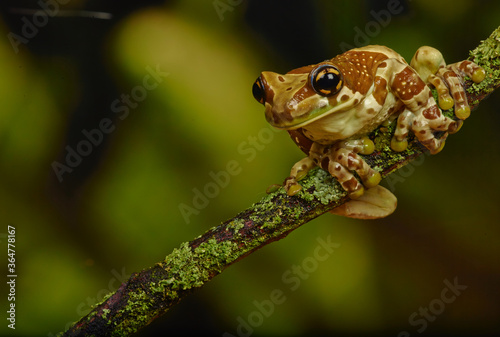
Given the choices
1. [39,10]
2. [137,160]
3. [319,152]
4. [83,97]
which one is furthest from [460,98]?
[39,10]

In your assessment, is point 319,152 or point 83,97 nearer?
point 319,152

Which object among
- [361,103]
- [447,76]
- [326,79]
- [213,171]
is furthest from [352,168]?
[213,171]

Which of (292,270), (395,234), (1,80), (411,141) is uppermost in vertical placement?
(1,80)

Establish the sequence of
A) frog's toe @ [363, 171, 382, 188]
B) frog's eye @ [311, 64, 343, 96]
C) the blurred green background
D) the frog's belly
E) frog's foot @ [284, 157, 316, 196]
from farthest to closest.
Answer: the blurred green background < frog's foot @ [284, 157, 316, 196] < frog's toe @ [363, 171, 382, 188] < the frog's belly < frog's eye @ [311, 64, 343, 96]

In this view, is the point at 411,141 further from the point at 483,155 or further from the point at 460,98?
the point at 483,155

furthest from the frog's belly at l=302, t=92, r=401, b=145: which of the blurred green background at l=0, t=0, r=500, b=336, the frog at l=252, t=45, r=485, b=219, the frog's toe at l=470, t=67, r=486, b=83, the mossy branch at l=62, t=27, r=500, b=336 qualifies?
the blurred green background at l=0, t=0, r=500, b=336

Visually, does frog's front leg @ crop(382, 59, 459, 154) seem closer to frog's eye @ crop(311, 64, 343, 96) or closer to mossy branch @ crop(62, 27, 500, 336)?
mossy branch @ crop(62, 27, 500, 336)

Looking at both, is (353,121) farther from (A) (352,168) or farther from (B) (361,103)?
(A) (352,168)
